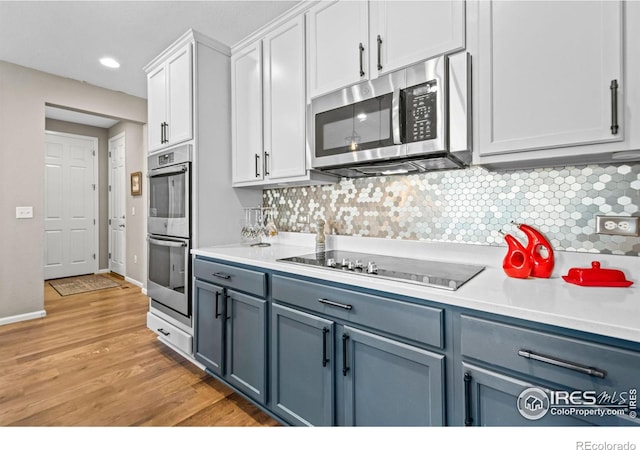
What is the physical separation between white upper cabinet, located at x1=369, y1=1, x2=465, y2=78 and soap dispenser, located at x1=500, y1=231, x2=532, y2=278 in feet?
2.93

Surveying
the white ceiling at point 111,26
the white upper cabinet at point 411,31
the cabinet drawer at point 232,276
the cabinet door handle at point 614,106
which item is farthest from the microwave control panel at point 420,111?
the white ceiling at point 111,26

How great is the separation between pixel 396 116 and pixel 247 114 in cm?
130

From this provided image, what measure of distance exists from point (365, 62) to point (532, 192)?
1054 mm

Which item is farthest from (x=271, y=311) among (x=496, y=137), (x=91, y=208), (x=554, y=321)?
(x=91, y=208)

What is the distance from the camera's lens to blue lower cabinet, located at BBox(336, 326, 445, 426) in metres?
1.14

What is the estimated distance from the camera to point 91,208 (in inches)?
221

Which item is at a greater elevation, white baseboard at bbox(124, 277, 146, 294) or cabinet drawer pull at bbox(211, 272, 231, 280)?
cabinet drawer pull at bbox(211, 272, 231, 280)

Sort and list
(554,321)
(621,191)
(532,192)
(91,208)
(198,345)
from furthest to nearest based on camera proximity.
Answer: (91,208), (198,345), (532,192), (621,191), (554,321)

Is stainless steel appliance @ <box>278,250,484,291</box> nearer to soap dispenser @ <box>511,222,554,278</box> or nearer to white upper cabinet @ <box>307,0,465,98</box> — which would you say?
soap dispenser @ <box>511,222,554,278</box>

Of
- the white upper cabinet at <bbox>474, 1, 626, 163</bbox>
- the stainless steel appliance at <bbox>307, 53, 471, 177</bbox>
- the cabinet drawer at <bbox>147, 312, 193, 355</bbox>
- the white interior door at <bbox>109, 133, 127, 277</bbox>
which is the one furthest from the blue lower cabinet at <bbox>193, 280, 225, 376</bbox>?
the white interior door at <bbox>109, 133, 127, 277</bbox>

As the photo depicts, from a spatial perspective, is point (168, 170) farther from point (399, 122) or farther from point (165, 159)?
point (399, 122)

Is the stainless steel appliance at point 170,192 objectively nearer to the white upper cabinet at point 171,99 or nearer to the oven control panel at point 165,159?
the oven control panel at point 165,159

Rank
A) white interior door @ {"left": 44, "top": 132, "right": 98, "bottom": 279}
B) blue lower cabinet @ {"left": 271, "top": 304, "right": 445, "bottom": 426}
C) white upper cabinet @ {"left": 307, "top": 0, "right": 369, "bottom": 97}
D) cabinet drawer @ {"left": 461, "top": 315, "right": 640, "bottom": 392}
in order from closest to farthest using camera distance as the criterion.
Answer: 1. cabinet drawer @ {"left": 461, "top": 315, "right": 640, "bottom": 392}
2. blue lower cabinet @ {"left": 271, "top": 304, "right": 445, "bottom": 426}
3. white upper cabinet @ {"left": 307, "top": 0, "right": 369, "bottom": 97}
4. white interior door @ {"left": 44, "top": 132, "right": 98, "bottom": 279}
